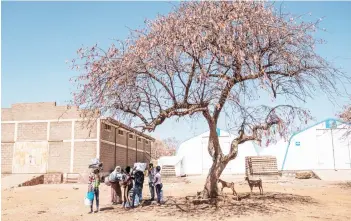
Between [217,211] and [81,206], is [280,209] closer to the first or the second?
[217,211]

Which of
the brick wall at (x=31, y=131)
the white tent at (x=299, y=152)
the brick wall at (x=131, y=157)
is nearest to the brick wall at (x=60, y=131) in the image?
the brick wall at (x=31, y=131)

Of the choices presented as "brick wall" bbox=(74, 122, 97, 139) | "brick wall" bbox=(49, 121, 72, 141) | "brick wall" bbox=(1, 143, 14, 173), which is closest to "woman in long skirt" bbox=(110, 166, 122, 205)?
"brick wall" bbox=(74, 122, 97, 139)

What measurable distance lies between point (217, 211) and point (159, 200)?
270 cm

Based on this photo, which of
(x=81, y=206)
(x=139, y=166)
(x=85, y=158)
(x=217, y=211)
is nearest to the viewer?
(x=217, y=211)

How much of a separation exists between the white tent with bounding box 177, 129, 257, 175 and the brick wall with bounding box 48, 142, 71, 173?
11274 mm

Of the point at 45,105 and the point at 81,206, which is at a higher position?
the point at 45,105

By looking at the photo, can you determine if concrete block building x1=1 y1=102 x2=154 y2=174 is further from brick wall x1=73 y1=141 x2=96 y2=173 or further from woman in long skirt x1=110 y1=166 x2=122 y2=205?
woman in long skirt x1=110 y1=166 x2=122 y2=205

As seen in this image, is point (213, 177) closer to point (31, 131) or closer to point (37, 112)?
point (37, 112)

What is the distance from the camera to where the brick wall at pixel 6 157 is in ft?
94.3

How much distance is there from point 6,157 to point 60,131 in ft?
17.9

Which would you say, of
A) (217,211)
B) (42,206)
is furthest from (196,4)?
(42,206)

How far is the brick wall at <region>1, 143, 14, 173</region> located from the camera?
94.3 feet

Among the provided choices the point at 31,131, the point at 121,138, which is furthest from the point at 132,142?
the point at 31,131

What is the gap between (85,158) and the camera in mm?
27375
